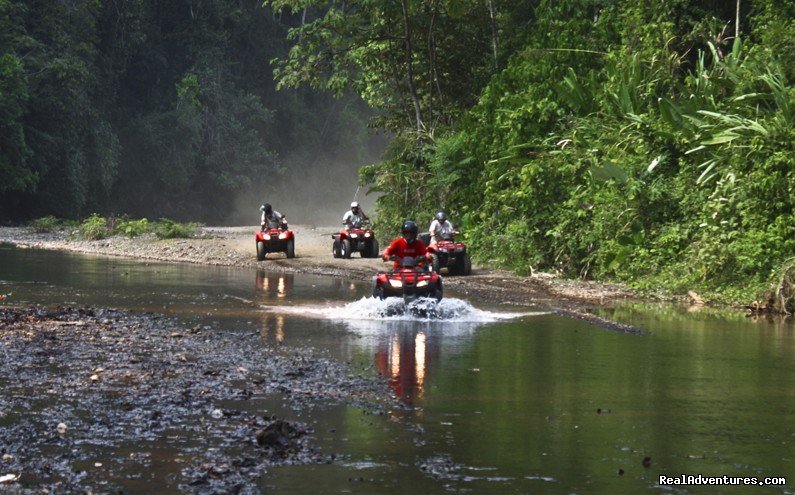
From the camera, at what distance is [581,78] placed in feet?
110

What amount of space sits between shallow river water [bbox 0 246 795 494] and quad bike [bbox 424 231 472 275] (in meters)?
5.39

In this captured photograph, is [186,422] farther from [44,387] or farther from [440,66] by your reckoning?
[440,66]

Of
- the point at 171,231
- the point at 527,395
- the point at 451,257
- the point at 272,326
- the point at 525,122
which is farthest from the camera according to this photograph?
the point at 171,231

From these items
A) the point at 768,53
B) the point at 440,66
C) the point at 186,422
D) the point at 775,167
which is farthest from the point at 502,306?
the point at 440,66

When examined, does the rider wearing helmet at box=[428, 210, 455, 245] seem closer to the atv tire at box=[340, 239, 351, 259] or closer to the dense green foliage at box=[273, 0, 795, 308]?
the dense green foliage at box=[273, 0, 795, 308]

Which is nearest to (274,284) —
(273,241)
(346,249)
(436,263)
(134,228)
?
(436,263)

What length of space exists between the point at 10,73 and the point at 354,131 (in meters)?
44.0

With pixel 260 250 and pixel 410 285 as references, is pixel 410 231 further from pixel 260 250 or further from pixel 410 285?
pixel 260 250

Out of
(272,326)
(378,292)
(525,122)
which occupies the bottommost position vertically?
(272,326)

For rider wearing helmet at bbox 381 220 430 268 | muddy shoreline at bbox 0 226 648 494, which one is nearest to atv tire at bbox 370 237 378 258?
rider wearing helmet at bbox 381 220 430 268

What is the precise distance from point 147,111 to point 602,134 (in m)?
48.5

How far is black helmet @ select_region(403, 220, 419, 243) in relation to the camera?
20750 millimetres

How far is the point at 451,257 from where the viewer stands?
2961 cm

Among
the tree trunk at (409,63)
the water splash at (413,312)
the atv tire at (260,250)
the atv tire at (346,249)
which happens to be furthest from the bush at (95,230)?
the water splash at (413,312)
